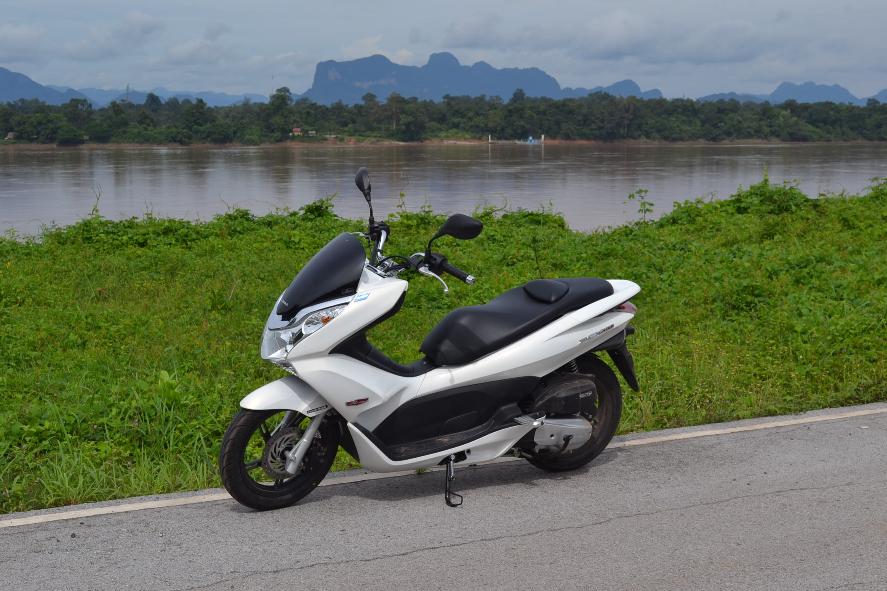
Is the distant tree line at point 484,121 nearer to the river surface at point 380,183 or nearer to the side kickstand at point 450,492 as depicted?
the river surface at point 380,183

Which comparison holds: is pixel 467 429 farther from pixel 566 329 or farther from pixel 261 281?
pixel 261 281

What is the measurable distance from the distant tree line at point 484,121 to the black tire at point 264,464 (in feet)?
186

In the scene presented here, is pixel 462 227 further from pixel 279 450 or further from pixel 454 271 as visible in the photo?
pixel 279 450

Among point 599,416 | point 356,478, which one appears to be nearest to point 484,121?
point 599,416

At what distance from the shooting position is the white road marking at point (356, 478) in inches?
171

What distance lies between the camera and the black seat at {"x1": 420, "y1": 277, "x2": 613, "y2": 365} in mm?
4629

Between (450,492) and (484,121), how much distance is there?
64.3 m

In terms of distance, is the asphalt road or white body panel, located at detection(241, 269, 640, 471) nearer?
the asphalt road

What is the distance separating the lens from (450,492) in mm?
4523

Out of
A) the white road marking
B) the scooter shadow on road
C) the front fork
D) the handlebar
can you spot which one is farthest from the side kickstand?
the handlebar

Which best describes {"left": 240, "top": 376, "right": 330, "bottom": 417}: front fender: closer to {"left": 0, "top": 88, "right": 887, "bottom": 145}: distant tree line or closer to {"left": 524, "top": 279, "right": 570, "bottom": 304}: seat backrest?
{"left": 524, "top": 279, "right": 570, "bottom": 304}: seat backrest

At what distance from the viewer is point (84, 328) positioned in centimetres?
793

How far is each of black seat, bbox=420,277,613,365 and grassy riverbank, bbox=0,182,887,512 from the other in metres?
1.39

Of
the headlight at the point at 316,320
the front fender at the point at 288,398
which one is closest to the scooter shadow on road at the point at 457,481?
the front fender at the point at 288,398
